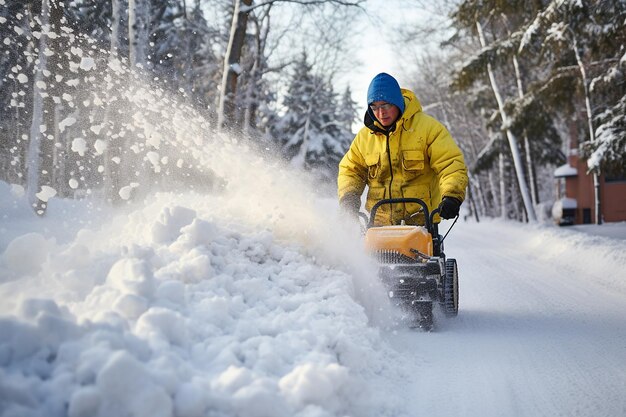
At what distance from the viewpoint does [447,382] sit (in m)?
2.91

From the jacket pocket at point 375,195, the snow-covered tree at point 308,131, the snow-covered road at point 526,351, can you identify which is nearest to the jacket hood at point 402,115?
the jacket pocket at point 375,195

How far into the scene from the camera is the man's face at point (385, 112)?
4.54 m

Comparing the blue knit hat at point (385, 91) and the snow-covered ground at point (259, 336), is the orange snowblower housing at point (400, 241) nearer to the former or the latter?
the snow-covered ground at point (259, 336)

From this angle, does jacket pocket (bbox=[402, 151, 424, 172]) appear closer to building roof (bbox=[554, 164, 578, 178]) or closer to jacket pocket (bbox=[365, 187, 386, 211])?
jacket pocket (bbox=[365, 187, 386, 211])

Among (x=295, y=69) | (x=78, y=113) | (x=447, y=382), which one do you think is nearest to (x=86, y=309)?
(x=447, y=382)

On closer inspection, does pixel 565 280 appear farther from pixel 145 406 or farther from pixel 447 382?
pixel 145 406

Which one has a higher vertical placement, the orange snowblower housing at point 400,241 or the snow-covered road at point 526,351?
the orange snowblower housing at point 400,241

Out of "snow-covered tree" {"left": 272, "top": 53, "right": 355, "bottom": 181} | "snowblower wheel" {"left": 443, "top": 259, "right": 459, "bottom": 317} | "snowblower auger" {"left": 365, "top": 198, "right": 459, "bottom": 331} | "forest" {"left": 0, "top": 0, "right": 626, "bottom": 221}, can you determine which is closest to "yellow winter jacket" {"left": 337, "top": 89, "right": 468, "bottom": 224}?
"snowblower wheel" {"left": 443, "top": 259, "right": 459, "bottom": 317}

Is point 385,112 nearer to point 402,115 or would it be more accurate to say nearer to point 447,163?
point 402,115

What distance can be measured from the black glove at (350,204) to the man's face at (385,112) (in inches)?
32.3

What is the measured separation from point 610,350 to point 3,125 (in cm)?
3006

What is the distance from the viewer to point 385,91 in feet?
14.6

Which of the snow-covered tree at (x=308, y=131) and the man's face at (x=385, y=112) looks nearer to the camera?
the man's face at (x=385, y=112)

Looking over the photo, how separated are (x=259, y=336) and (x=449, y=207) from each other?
89.5 inches
